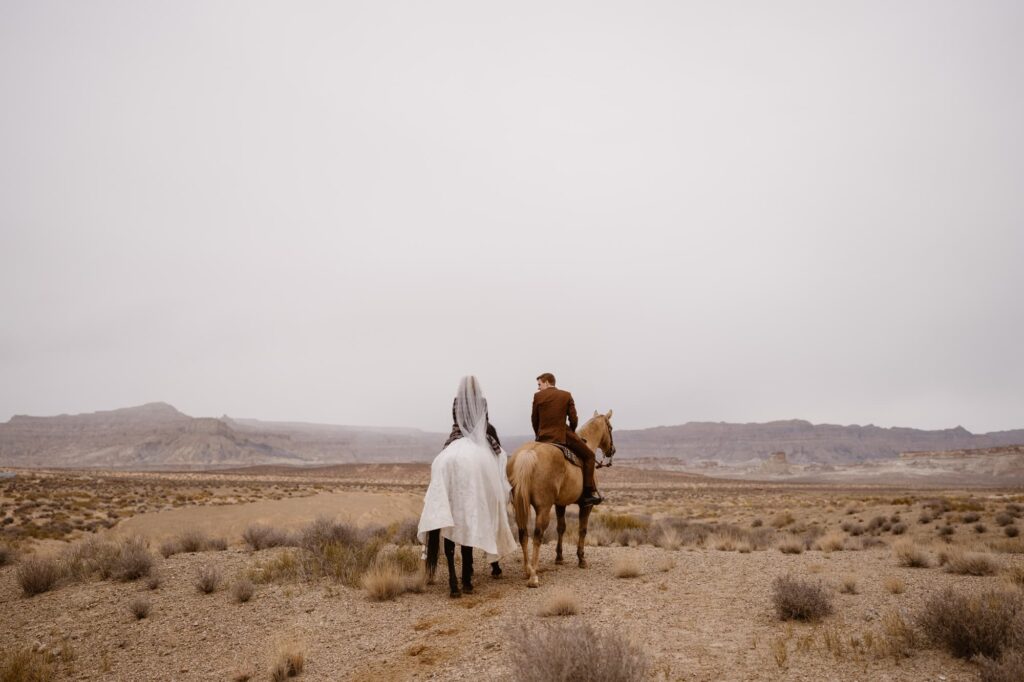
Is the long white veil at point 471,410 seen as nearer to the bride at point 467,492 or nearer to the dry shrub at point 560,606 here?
the bride at point 467,492

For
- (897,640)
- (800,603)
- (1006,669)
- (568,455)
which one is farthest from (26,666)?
(1006,669)

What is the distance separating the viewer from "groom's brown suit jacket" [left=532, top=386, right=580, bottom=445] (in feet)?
29.3

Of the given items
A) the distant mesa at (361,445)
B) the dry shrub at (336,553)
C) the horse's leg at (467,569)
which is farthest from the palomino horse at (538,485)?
the distant mesa at (361,445)

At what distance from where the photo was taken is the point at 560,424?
8.95 metres

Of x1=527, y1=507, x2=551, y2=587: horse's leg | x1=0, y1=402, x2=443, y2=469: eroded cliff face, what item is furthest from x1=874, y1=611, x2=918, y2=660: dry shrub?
x1=0, y1=402, x2=443, y2=469: eroded cliff face

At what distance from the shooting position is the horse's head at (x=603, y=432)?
33.3ft

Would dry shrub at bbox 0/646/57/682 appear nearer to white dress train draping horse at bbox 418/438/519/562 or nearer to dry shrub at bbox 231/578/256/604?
dry shrub at bbox 231/578/256/604

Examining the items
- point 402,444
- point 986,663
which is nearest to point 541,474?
point 986,663

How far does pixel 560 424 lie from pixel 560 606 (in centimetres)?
310

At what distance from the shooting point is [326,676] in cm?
529

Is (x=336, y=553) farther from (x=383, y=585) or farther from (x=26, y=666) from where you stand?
(x=26, y=666)

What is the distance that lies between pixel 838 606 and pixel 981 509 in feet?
71.5

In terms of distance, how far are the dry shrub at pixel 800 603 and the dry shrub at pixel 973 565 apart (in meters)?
4.15

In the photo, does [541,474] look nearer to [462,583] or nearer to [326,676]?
[462,583]
